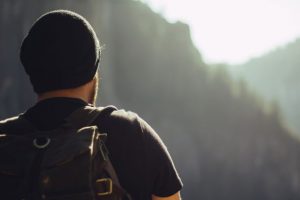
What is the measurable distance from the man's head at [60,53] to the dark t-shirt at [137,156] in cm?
17

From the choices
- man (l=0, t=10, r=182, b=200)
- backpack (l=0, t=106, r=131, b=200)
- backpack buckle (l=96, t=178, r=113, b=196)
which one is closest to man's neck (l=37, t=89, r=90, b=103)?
man (l=0, t=10, r=182, b=200)

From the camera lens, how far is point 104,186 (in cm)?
207

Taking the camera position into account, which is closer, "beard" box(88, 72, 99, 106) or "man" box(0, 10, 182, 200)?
"man" box(0, 10, 182, 200)

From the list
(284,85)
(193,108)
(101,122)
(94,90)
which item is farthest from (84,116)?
(284,85)

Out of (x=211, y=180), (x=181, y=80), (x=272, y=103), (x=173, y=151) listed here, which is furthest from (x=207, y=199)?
(x=272, y=103)

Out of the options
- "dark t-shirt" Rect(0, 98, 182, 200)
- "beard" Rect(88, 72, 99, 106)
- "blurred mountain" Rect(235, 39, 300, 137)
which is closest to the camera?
"dark t-shirt" Rect(0, 98, 182, 200)

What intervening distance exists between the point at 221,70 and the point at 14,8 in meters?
41.1

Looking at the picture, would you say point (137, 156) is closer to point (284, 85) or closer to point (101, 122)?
point (101, 122)

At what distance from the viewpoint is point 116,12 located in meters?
58.1

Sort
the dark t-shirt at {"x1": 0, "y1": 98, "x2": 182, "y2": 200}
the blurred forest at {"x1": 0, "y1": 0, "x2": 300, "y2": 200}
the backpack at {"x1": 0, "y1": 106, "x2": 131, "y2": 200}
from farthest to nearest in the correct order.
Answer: the blurred forest at {"x1": 0, "y1": 0, "x2": 300, "y2": 200} < the dark t-shirt at {"x1": 0, "y1": 98, "x2": 182, "y2": 200} < the backpack at {"x1": 0, "y1": 106, "x2": 131, "y2": 200}

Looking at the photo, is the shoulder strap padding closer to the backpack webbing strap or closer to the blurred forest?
the backpack webbing strap

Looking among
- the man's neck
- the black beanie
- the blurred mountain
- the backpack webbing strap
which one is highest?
the black beanie

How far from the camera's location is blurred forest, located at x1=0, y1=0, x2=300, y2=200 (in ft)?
196

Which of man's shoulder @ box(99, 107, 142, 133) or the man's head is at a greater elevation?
the man's head
